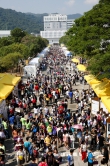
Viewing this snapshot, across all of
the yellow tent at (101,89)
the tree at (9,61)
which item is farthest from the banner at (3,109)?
the tree at (9,61)

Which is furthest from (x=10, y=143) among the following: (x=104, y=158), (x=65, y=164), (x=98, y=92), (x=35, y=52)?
(x=35, y=52)

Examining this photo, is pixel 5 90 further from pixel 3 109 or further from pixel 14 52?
pixel 14 52

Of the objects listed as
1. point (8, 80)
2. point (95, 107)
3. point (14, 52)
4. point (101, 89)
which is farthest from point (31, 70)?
point (95, 107)

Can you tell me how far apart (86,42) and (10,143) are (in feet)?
26.2

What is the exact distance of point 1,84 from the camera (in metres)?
20.8

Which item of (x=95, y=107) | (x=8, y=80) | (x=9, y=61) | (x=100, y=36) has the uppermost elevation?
(x=100, y=36)

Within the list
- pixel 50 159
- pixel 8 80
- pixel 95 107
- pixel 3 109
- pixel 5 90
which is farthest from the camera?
pixel 8 80

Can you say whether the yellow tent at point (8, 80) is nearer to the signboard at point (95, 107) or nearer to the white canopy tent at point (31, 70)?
the signboard at point (95, 107)

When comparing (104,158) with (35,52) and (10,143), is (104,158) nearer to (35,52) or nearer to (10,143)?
(10,143)

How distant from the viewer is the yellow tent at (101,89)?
17.1 meters

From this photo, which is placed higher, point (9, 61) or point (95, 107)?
point (9, 61)

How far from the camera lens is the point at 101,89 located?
711 inches

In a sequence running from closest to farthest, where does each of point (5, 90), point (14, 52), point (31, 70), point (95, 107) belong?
point (95, 107), point (5, 90), point (31, 70), point (14, 52)

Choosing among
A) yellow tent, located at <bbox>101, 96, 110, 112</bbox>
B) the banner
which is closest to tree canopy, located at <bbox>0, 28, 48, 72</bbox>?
the banner
